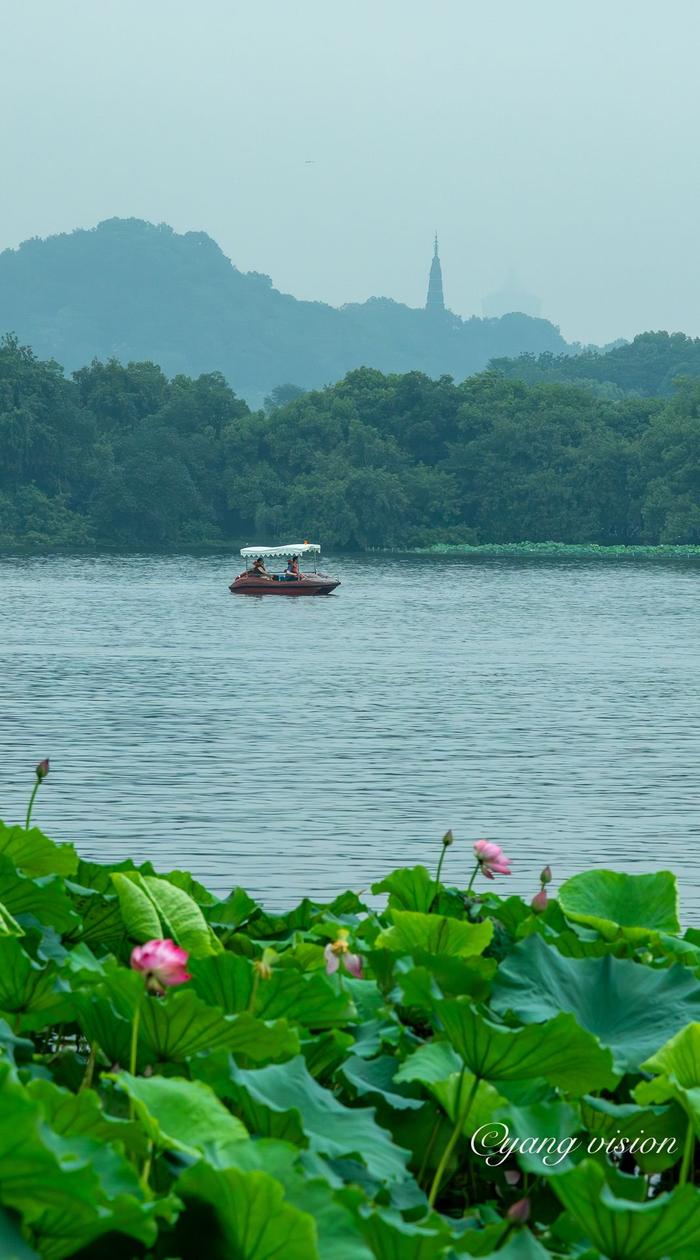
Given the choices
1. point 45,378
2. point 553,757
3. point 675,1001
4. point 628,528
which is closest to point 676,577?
point 628,528

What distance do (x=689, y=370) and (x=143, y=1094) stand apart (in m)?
148

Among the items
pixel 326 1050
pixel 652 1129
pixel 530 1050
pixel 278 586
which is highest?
pixel 530 1050

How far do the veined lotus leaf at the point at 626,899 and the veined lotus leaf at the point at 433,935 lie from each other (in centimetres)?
58

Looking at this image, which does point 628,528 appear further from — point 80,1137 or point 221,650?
point 80,1137

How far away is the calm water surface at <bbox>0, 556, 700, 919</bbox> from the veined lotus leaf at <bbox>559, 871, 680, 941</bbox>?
21.0 feet

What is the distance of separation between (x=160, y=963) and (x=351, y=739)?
58.6 ft

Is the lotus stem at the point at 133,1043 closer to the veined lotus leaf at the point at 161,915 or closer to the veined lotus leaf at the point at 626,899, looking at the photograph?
the veined lotus leaf at the point at 161,915

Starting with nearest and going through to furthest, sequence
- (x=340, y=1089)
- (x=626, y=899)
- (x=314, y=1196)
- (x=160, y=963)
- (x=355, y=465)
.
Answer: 1. (x=314, y=1196)
2. (x=160, y=963)
3. (x=340, y=1089)
4. (x=626, y=899)
5. (x=355, y=465)

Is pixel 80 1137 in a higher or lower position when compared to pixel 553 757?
higher

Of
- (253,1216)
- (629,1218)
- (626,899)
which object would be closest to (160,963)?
(253,1216)

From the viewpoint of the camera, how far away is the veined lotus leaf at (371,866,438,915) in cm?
495

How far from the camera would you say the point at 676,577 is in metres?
71.9

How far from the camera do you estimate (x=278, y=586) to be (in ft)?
180

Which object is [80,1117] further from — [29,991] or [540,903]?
[540,903]
